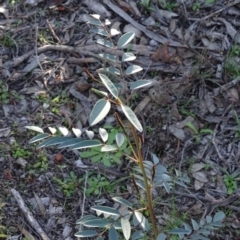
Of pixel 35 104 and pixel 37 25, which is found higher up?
pixel 37 25

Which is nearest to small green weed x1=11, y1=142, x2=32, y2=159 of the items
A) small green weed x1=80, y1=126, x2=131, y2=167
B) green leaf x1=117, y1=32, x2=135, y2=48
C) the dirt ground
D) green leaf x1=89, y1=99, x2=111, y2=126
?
the dirt ground

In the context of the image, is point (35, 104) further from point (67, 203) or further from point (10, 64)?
point (67, 203)

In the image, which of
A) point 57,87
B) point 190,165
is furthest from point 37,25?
point 190,165

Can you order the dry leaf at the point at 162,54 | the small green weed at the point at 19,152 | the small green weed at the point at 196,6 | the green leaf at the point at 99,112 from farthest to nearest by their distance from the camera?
1. the small green weed at the point at 196,6
2. the dry leaf at the point at 162,54
3. the small green weed at the point at 19,152
4. the green leaf at the point at 99,112

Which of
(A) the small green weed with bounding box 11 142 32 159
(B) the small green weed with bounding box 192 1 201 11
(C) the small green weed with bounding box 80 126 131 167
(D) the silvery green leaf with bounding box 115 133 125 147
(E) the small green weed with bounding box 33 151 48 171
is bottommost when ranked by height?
(E) the small green weed with bounding box 33 151 48 171

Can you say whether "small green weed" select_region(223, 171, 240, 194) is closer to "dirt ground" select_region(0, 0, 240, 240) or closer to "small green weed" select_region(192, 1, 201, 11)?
"dirt ground" select_region(0, 0, 240, 240)

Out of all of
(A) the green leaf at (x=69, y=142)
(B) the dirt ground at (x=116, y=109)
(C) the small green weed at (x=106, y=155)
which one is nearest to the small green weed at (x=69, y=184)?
(B) the dirt ground at (x=116, y=109)

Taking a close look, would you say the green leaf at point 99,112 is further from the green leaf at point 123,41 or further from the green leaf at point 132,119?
the green leaf at point 123,41

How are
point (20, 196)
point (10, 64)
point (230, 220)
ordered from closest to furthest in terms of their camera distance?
point (230, 220) → point (20, 196) → point (10, 64)
